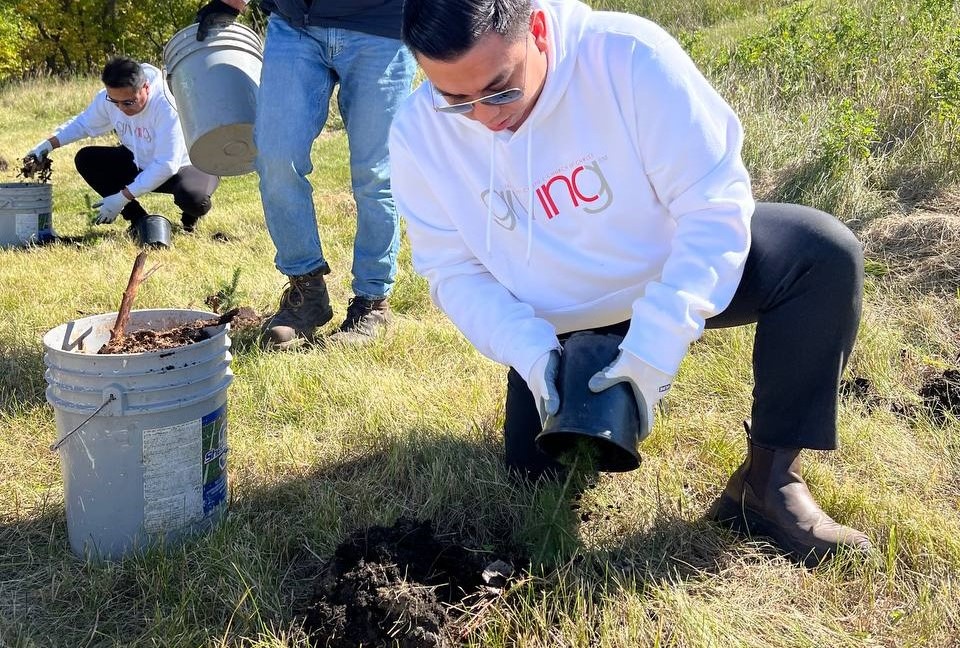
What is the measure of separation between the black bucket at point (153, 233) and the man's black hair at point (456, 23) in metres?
4.07

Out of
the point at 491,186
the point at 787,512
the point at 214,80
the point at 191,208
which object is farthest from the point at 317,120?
the point at 191,208

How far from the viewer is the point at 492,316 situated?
2066 mm

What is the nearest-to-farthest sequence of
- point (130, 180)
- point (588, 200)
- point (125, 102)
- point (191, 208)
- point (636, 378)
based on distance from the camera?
1. point (636, 378)
2. point (588, 200)
3. point (125, 102)
4. point (191, 208)
5. point (130, 180)

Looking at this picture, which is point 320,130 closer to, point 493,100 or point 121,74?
point 493,100

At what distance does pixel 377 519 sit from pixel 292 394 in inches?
35.1

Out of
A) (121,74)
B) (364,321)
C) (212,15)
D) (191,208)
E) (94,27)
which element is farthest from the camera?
(94,27)

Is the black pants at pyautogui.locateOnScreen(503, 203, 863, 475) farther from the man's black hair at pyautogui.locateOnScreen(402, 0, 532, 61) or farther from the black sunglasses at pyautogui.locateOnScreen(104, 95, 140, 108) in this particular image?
the black sunglasses at pyautogui.locateOnScreen(104, 95, 140, 108)

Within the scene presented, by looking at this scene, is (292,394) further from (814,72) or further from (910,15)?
(910,15)

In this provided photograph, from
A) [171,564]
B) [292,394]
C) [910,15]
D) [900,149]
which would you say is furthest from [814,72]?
[171,564]

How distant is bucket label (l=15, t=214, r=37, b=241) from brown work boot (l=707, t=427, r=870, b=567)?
16.2 ft

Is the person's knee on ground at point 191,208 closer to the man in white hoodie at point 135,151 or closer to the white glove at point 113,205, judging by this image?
the man in white hoodie at point 135,151

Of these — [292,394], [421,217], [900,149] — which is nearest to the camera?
[421,217]

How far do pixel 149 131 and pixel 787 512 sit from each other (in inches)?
206

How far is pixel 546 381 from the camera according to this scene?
6.08 ft
